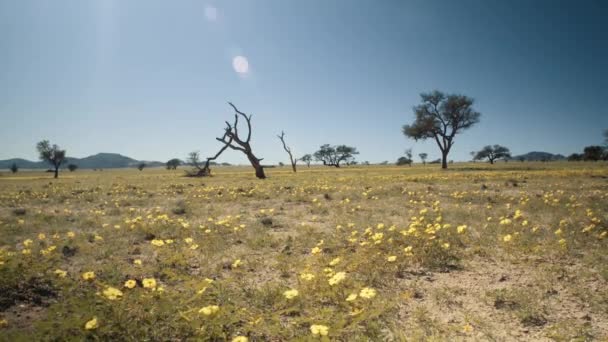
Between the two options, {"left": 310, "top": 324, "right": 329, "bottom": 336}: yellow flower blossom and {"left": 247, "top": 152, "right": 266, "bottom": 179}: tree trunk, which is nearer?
{"left": 310, "top": 324, "right": 329, "bottom": 336}: yellow flower blossom

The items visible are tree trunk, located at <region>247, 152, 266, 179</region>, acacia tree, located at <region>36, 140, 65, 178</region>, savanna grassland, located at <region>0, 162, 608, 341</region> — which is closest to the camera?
savanna grassland, located at <region>0, 162, 608, 341</region>

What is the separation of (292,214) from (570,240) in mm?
7258

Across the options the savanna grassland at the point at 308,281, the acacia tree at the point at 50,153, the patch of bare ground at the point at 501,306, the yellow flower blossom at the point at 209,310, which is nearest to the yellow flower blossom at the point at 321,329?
the savanna grassland at the point at 308,281

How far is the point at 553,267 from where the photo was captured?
4.71m

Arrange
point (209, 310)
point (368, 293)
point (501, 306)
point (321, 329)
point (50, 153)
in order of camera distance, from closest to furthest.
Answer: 1. point (321, 329)
2. point (209, 310)
3. point (368, 293)
4. point (501, 306)
5. point (50, 153)

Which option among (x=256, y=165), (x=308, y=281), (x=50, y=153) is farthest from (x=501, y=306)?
(x=50, y=153)

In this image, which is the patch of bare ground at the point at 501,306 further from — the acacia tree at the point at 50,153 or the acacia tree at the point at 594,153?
the acacia tree at the point at 594,153

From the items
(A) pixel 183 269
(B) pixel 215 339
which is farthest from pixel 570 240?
(A) pixel 183 269

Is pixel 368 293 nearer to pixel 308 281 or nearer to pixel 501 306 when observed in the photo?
pixel 308 281

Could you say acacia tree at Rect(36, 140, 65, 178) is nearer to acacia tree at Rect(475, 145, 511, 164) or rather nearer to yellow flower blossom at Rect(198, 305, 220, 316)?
yellow flower blossom at Rect(198, 305, 220, 316)

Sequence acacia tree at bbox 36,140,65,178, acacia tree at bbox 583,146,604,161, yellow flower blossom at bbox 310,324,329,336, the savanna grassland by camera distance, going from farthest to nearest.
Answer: acacia tree at bbox 583,146,604,161 < acacia tree at bbox 36,140,65,178 < the savanna grassland < yellow flower blossom at bbox 310,324,329,336

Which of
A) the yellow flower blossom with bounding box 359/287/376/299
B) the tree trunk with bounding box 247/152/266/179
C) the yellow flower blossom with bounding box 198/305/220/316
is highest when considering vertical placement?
the tree trunk with bounding box 247/152/266/179

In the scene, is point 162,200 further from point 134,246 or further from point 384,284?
point 384,284

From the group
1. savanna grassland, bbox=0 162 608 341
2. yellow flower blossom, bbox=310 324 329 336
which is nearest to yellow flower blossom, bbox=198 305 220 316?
savanna grassland, bbox=0 162 608 341
